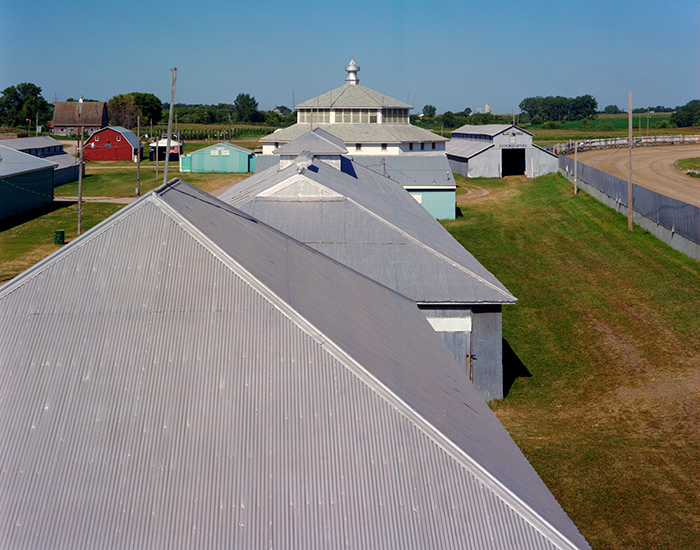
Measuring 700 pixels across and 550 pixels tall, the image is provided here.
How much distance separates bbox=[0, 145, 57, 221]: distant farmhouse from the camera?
5225cm

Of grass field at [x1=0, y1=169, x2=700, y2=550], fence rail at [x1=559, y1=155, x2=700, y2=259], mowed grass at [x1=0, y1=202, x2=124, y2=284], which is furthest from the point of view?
mowed grass at [x1=0, y1=202, x2=124, y2=284]

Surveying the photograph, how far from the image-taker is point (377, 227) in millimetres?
23625

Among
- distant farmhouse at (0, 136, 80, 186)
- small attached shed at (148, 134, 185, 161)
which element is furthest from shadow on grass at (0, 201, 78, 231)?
small attached shed at (148, 134, 185, 161)

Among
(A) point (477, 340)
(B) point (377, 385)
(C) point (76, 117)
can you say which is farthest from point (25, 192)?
(C) point (76, 117)

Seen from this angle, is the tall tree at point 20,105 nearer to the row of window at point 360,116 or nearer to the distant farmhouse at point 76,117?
the distant farmhouse at point 76,117

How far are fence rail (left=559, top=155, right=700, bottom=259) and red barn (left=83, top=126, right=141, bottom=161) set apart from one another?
6106 cm

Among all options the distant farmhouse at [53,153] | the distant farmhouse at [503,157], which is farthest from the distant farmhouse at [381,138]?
the distant farmhouse at [53,153]

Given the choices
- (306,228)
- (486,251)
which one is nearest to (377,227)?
(306,228)

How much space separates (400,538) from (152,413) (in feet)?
12.2

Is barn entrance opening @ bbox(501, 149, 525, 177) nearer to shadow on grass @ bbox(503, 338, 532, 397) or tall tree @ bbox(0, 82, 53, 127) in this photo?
shadow on grass @ bbox(503, 338, 532, 397)

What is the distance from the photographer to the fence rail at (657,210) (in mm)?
35281

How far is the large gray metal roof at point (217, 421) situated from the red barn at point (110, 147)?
86.2 m

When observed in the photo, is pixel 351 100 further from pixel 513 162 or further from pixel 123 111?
pixel 123 111

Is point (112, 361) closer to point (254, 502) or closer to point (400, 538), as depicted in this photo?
point (254, 502)
